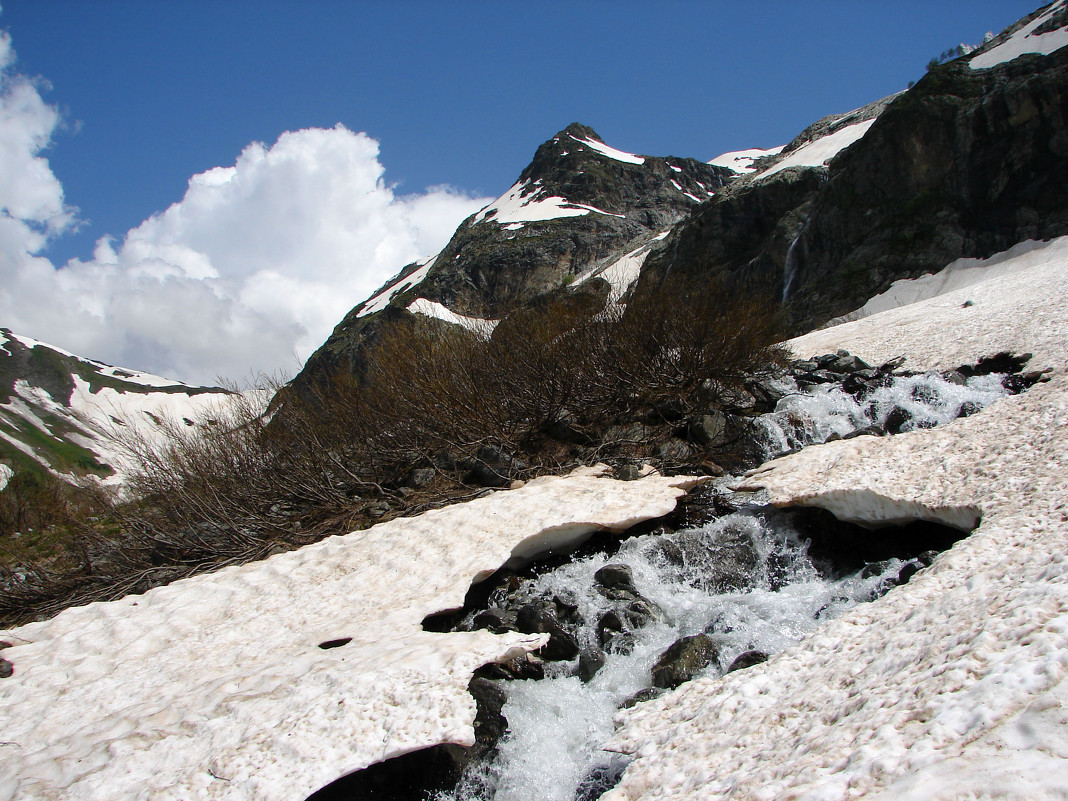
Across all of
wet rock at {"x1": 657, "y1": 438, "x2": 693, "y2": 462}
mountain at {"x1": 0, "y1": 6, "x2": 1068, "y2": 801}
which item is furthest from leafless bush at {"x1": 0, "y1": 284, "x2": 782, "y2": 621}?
wet rock at {"x1": 657, "y1": 438, "x2": 693, "y2": 462}

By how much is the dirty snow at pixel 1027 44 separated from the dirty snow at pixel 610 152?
58.2m

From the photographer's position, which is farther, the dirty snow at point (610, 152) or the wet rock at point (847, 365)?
the dirty snow at point (610, 152)

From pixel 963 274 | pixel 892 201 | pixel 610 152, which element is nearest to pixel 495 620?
pixel 963 274

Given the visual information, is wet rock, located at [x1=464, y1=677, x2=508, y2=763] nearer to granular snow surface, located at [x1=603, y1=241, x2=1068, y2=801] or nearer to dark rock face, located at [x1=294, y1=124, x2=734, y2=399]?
granular snow surface, located at [x1=603, y1=241, x2=1068, y2=801]

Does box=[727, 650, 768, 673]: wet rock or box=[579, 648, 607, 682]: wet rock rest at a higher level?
box=[579, 648, 607, 682]: wet rock

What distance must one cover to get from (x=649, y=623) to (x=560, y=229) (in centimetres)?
6116

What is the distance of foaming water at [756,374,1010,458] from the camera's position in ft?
29.6

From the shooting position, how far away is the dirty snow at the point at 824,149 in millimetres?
35562

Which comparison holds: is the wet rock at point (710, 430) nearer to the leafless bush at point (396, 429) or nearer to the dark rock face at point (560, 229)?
the leafless bush at point (396, 429)

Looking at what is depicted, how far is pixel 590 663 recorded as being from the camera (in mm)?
4281

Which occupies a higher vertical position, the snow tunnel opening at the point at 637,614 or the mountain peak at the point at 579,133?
the mountain peak at the point at 579,133

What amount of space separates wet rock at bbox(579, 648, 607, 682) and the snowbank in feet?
1.52

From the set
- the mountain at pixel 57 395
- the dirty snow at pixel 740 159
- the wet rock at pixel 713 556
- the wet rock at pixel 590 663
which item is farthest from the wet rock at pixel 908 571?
the dirty snow at pixel 740 159

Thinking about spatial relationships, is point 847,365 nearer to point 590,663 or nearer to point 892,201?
point 590,663
